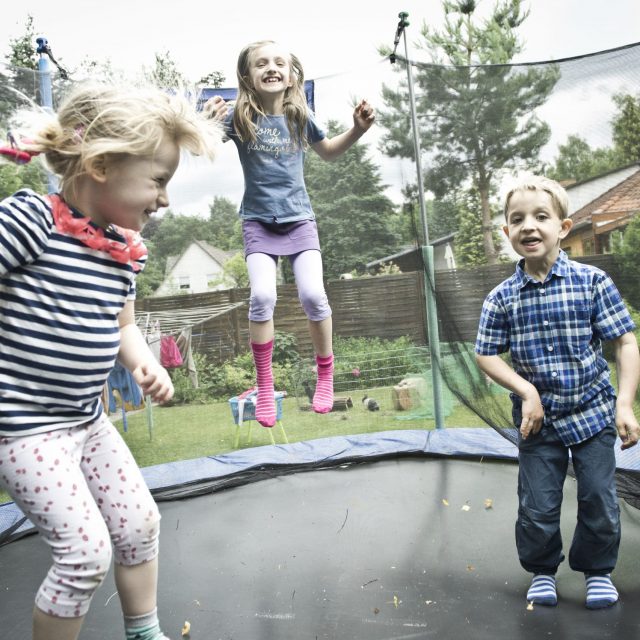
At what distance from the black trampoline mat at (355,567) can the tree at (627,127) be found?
1240 mm

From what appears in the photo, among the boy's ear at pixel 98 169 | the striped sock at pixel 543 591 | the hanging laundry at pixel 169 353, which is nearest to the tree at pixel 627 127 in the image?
the striped sock at pixel 543 591

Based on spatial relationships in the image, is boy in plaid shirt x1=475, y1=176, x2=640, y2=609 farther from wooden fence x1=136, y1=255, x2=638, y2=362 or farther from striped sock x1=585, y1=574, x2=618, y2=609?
wooden fence x1=136, y1=255, x2=638, y2=362

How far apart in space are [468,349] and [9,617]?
1.87 metres

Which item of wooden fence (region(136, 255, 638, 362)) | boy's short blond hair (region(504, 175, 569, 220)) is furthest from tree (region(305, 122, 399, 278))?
boy's short blond hair (region(504, 175, 569, 220))

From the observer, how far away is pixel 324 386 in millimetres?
2316

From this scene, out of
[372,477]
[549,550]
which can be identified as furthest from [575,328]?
[372,477]

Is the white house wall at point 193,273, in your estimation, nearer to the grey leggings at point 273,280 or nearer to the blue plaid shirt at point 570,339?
the grey leggings at point 273,280

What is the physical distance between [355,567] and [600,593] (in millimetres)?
694

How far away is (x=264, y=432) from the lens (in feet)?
11.5

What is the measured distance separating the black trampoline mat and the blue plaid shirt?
18.5 inches

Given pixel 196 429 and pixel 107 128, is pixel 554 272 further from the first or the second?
pixel 196 429

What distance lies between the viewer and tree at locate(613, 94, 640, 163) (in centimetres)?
237

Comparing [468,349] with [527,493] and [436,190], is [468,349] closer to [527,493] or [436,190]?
[436,190]

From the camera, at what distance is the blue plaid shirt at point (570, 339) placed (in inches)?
66.0
